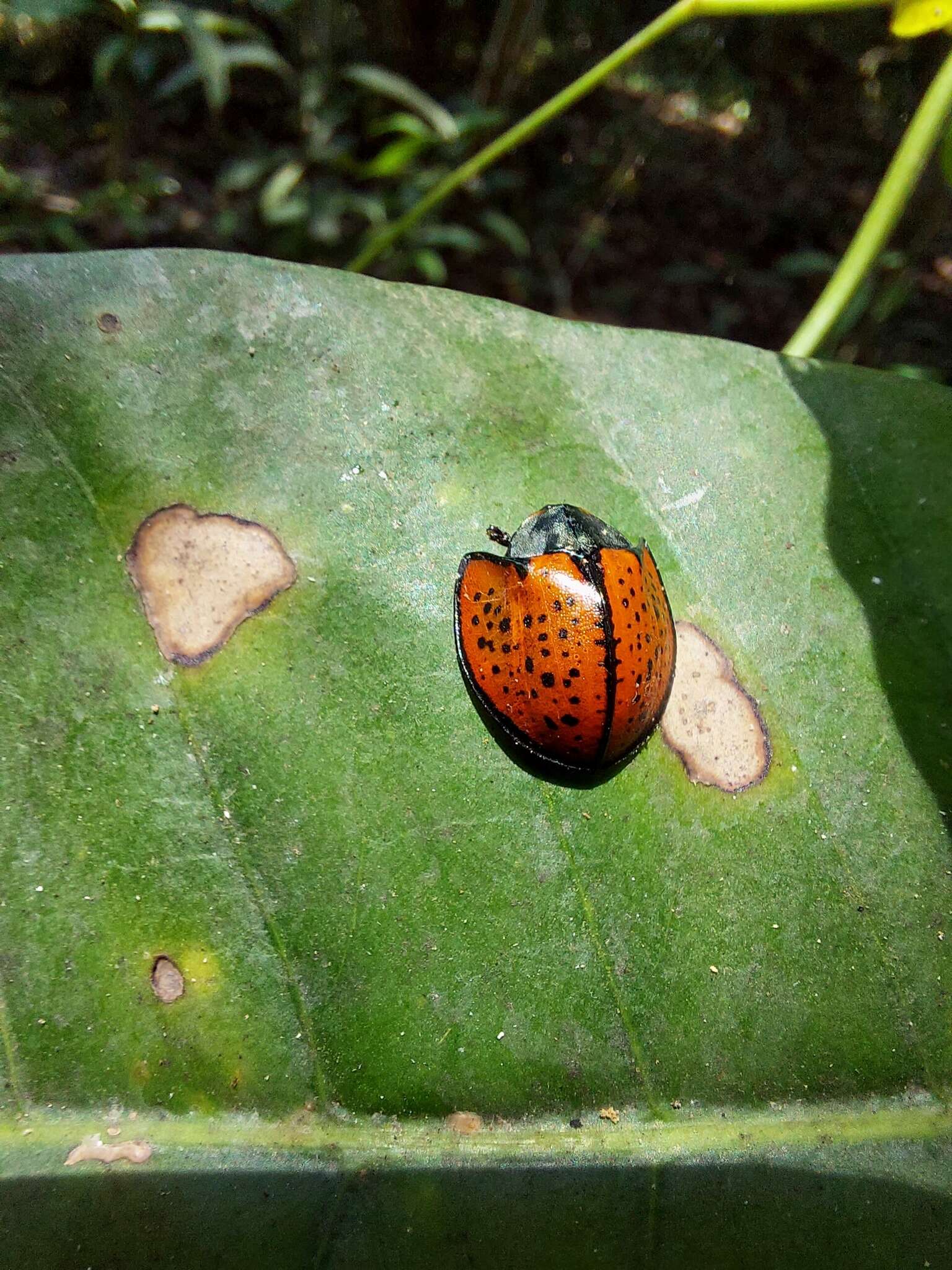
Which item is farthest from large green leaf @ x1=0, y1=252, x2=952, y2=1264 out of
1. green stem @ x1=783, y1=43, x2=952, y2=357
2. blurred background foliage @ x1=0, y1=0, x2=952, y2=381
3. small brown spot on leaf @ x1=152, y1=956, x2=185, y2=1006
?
blurred background foliage @ x1=0, y1=0, x2=952, y2=381

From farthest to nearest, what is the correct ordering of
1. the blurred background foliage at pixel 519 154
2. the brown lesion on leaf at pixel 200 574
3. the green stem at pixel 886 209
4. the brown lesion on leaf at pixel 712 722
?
1. the blurred background foliage at pixel 519 154
2. the green stem at pixel 886 209
3. the brown lesion on leaf at pixel 712 722
4. the brown lesion on leaf at pixel 200 574

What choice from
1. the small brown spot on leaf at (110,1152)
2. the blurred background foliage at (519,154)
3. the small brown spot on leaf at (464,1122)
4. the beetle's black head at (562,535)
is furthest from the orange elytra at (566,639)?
the blurred background foliage at (519,154)

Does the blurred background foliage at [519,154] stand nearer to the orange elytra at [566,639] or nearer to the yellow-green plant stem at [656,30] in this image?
the yellow-green plant stem at [656,30]

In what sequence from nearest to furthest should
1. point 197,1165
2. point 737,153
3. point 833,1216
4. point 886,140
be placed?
point 197,1165
point 833,1216
point 886,140
point 737,153

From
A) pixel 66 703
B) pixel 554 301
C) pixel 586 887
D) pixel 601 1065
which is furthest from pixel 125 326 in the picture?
pixel 554 301

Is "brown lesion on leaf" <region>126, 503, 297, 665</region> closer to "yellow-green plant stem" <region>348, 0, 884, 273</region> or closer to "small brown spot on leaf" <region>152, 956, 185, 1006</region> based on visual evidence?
"small brown spot on leaf" <region>152, 956, 185, 1006</region>

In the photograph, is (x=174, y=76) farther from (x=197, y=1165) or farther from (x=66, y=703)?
(x=197, y=1165)

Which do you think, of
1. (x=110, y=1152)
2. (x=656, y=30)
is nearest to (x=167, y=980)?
(x=110, y=1152)
